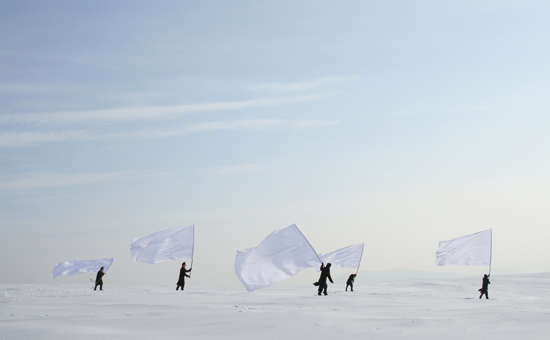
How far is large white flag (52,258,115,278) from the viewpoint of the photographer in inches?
1079

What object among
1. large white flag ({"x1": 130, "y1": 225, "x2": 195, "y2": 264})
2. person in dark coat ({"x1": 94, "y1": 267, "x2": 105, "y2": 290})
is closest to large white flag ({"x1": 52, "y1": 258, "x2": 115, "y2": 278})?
person in dark coat ({"x1": 94, "y1": 267, "x2": 105, "y2": 290})

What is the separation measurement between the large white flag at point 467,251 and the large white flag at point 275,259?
9194 mm

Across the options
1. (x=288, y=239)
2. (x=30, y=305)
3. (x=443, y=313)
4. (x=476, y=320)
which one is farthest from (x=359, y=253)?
(x=30, y=305)

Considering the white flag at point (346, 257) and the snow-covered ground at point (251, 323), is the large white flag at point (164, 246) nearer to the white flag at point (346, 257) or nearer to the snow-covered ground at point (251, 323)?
the white flag at point (346, 257)

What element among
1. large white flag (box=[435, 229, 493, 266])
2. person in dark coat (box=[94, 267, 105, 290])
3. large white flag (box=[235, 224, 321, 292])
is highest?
large white flag (box=[435, 229, 493, 266])

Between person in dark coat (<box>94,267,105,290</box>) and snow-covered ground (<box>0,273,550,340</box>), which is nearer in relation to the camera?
snow-covered ground (<box>0,273,550,340</box>)

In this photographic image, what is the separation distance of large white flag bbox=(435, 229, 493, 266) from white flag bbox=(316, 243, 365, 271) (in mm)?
3776

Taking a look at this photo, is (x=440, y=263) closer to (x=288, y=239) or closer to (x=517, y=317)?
(x=288, y=239)

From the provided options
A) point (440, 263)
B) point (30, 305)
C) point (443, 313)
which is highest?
point (440, 263)

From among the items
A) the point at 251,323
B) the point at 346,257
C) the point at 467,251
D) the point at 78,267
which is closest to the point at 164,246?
the point at 78,267

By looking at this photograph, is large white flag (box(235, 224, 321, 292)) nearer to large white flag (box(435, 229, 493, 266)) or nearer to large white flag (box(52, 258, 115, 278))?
large white flag (box(435, 229, 493, 266))

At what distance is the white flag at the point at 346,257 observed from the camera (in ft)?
81.4

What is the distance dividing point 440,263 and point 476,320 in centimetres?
1359

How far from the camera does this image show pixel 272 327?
387 inches
